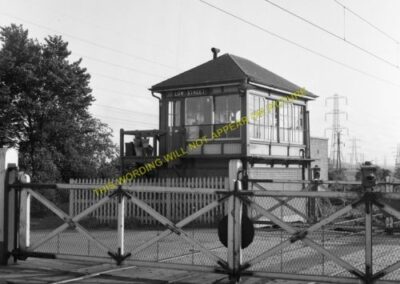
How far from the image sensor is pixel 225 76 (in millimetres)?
21375

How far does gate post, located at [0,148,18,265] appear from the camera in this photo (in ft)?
29.4

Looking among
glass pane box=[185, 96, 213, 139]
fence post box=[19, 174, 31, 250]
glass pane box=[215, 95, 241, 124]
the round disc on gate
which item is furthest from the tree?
the round disc on gate

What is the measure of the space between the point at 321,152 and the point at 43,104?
24.2 m

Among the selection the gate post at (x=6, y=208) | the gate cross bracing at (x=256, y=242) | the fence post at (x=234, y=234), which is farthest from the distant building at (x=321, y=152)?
the fence post at (x=234, y=234)

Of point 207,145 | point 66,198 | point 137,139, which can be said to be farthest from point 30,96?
point 207,145

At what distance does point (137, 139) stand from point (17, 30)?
45.4 feet

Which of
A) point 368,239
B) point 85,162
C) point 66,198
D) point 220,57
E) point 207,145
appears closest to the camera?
point 368,239

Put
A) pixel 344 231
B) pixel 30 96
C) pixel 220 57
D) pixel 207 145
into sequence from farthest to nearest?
pixel 30 96 → pixel 220 57 → pixel 207 145 → pixel 344 231

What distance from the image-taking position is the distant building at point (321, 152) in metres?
44.3

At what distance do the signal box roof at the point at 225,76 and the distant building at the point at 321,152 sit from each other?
20.1 metres

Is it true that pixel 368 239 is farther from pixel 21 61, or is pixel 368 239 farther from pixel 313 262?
pixel 21 61

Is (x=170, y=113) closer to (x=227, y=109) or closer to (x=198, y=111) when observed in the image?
(x=198, y=111)

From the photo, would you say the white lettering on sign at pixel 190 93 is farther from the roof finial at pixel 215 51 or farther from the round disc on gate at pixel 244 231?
the round disc on gate at pixel 244 231

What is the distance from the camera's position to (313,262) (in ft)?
31.2
